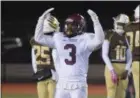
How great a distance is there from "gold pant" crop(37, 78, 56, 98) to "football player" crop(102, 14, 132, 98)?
0.83 meters

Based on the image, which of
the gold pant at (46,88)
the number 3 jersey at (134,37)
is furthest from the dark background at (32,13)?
the gold pant at (46,88)

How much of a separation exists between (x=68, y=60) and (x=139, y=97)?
2.23 m

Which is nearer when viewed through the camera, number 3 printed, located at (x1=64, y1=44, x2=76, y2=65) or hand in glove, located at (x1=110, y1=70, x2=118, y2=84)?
number 3 printed, located at (x1=64, y1=44, x2=76, y2=65)

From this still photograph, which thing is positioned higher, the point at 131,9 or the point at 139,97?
the point at 131,9

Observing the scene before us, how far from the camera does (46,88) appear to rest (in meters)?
7.46

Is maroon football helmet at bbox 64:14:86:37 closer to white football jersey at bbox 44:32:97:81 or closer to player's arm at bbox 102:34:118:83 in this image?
white football jersey at bbox 44:32:97:81

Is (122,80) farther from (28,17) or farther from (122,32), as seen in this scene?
(28,17)

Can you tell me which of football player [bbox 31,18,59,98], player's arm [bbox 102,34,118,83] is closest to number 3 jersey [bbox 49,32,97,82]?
football player [bbox 31,18,59,98]

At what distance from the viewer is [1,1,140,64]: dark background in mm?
17609

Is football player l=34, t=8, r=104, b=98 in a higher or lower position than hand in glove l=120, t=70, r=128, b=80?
higher

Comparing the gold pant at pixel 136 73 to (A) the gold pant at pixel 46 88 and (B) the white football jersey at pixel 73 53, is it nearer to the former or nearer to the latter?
(A) the gold pant at pixel 46 88

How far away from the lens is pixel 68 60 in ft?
19.6

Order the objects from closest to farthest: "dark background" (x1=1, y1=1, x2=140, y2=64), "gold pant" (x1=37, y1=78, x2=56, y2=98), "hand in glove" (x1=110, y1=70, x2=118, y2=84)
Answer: "gold pant" (x1=37, y1=78, x2=56, y2=98), "hand in glove" (x1=110, y1=70, x2=118, y2=84), "dark background" (x1=1, y1=1, x2=140, y2=64)

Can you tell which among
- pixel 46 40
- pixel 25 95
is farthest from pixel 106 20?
pixel 46 40
